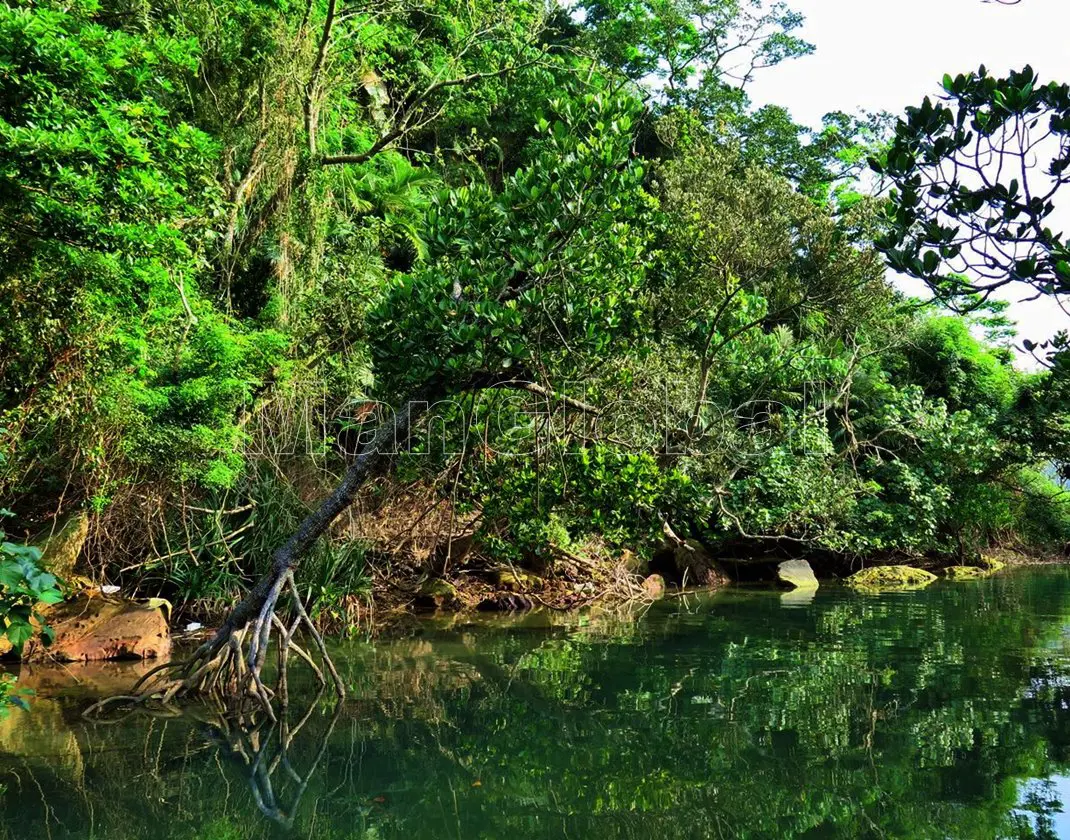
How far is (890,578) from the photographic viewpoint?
15641 millimetres

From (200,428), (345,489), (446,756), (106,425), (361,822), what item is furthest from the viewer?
(200,428)

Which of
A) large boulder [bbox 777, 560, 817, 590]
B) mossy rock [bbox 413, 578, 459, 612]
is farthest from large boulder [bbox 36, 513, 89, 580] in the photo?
large boulder [bbox 777, 560, 817, 590]

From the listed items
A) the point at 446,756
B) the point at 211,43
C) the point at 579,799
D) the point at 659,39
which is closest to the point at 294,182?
the point at 211,43

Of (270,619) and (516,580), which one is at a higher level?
(270,619)

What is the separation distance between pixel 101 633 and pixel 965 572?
16.0m

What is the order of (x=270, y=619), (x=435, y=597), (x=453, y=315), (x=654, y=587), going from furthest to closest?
(x=654, y=587) < (x=435, y=597) < (x=270, y=619) < (x=453, y=315)

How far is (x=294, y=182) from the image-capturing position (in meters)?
11.9

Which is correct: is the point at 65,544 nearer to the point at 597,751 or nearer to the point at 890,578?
the point at 597,751

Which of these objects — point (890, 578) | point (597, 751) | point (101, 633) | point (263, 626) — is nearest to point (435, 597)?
point (101, 633)

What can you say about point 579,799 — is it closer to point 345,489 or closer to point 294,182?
point 345,489

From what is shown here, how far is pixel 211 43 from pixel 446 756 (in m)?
9.87

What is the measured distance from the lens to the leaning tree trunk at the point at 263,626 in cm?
674

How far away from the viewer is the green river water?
14.8ft

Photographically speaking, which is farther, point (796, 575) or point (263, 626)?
point (796, 575)
